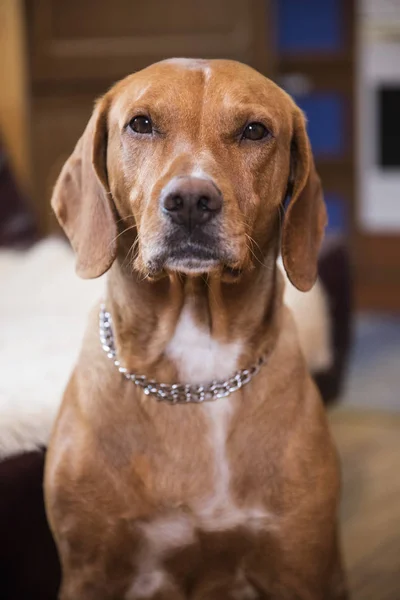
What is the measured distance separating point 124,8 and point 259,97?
3.05m

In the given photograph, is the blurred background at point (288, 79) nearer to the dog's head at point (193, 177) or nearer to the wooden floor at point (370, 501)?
the wooden floor at point (370, 501)

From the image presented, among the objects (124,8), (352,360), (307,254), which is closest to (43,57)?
(124,8)

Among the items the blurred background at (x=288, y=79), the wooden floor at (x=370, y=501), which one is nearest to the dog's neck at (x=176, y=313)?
the wooden floor at (x=370, y=501)

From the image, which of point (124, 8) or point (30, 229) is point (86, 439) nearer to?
point (30, 229)

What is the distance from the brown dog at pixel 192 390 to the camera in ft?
4.54

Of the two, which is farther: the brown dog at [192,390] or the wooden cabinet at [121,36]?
the wooden cabinet at [121,36]

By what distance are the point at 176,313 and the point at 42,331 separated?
793 millimetres

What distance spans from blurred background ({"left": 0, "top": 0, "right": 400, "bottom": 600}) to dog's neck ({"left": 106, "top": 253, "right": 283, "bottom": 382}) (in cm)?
201

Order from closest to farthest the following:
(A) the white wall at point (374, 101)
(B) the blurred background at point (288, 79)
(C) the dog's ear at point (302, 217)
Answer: (C) the dog's ear at point (302, 217) → (B) the blurred background at point (288, 79) → (A) the white wall at point (374, 101)

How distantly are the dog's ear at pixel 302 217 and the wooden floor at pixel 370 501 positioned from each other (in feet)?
2.81

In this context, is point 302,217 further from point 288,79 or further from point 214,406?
point 288,79

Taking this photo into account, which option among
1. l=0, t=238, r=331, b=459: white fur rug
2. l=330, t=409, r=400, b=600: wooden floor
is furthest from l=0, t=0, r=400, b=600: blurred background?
l=0, t=238, r=331, b=459: white fur rug

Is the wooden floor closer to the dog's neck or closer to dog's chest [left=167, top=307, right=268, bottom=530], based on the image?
dog's chest [left=167, top=307, right=268, bottom=530]

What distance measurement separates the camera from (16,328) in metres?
2.22
